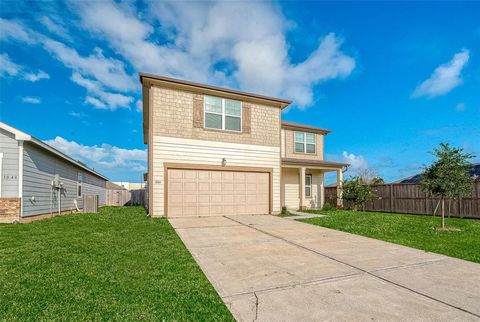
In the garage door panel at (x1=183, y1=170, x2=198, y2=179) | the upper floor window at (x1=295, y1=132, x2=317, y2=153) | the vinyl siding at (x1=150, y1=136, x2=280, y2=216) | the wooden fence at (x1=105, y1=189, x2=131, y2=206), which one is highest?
the upper floor window at (x1=295, y1=132, x2=317, y2=153)

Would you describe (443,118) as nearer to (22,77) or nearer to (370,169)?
(370,169)

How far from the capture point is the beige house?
1087cm

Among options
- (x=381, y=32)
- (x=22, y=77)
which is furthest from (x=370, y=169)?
(x=22, y=77)

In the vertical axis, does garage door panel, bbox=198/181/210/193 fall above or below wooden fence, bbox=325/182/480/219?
above

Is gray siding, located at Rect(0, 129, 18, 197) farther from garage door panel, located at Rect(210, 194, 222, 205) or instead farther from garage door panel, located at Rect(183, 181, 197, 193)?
garage door panel, located at Rect(210, 194, 222, 205)

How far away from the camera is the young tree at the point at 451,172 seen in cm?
884

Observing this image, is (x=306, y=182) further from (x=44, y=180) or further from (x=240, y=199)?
(x=44, y=180)

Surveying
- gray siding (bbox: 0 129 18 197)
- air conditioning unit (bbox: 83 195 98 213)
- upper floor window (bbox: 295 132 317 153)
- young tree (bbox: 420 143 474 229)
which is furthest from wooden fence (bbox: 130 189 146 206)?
young tree (bbox: 420 143 474 229)

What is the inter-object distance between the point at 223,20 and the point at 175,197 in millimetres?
7847

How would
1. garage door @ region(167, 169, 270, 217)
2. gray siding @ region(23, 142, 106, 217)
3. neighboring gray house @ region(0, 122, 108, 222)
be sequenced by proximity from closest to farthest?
neighboring gray house @ region(0, 122, 108, 222), gray siding @ region(23, 142, 106, 217), garage door @ region(167, 169, 270, 217)

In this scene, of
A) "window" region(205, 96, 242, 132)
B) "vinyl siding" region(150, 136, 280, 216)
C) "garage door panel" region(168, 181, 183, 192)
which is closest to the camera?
"vinyl siding" region(150, 136, 280, 216)

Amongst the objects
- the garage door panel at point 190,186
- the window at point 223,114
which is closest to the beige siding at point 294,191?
the window at point 223,114

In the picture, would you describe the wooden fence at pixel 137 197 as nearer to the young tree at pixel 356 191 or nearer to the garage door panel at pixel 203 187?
the garage door panel at pixel 203 187

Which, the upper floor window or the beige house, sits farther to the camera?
the upper floor window
